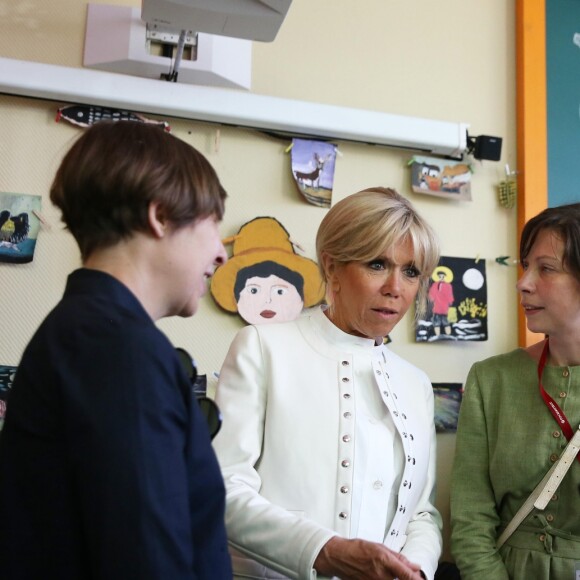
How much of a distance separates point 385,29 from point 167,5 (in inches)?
31.1

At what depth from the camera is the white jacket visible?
1231mm

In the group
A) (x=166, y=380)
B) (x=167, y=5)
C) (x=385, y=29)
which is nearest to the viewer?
(x=166, y=380)

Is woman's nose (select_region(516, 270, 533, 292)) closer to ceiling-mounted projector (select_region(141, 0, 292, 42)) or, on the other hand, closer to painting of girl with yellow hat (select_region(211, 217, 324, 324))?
painting of girl with yellow hat (select_region(211, 217, 324, 324))

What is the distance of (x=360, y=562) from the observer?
45.2 inches

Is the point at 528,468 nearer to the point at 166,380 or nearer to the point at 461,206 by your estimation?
the point at 461,206

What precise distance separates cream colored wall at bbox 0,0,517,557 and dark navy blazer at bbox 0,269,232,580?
3.64 ft

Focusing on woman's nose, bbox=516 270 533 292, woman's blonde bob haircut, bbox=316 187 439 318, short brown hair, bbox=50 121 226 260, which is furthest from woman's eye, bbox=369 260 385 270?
short brown hair, bbox=50 121 226 260

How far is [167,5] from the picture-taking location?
5.26ft

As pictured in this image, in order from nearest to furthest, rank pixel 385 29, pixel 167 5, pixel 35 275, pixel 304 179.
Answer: pixel 167 5, pixel 35 275, pixel 304 179, pixel 385 29

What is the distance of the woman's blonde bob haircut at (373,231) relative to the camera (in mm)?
1432

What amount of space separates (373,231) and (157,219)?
686 mm

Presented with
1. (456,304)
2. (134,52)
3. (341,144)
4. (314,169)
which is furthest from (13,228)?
(456,304)

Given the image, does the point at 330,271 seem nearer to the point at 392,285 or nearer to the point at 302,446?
the point at 392,285

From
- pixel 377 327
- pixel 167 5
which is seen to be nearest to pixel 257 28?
pixel 167 5
